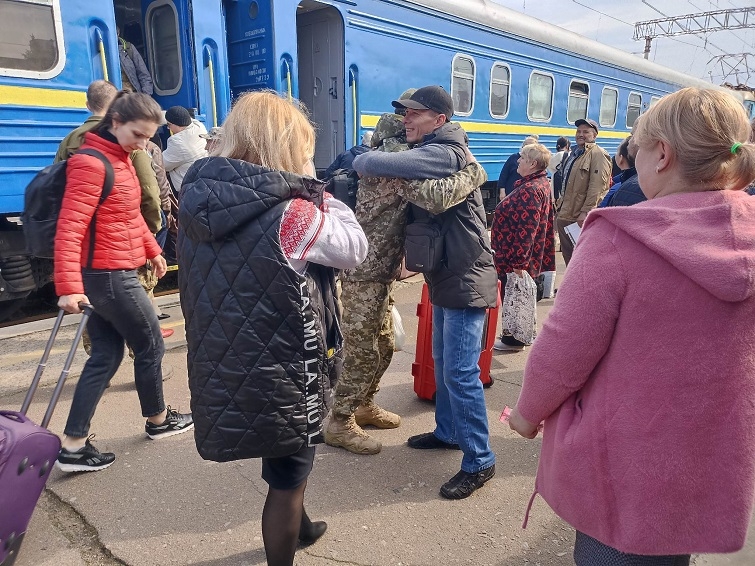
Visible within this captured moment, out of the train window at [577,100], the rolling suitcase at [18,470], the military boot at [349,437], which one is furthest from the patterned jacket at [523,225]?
the train window at [577,100]

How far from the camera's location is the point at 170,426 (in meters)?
3.16

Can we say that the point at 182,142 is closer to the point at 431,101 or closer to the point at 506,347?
the point at 431,101

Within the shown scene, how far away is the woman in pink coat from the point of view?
1202 millimetres

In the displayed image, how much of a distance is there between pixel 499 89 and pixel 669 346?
352 inches

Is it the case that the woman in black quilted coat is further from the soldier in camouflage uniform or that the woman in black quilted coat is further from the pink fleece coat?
the soldier in camouflage uniform

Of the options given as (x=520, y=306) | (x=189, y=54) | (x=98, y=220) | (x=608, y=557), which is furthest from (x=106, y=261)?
(x=189, y=54)

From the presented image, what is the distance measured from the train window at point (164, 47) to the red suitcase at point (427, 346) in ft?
13.1

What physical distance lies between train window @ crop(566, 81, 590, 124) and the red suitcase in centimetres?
902

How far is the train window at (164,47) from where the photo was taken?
5965mm

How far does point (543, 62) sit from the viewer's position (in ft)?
34.1

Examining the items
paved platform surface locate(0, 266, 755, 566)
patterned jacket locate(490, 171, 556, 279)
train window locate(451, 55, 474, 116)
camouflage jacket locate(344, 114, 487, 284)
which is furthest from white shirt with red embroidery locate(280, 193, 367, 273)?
train window locate(451, 55, 474, 116)

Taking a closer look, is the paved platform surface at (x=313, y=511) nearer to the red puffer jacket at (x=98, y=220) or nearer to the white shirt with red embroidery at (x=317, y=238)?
the red puffer jacket at (x=98, y=220)

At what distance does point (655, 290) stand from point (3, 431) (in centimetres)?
199

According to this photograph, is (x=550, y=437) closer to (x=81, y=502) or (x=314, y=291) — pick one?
(x=314, y=291)
